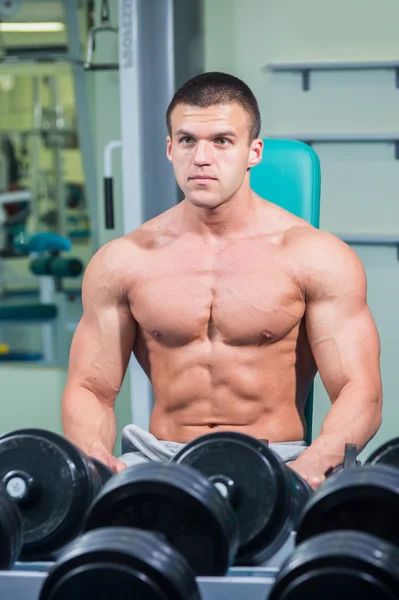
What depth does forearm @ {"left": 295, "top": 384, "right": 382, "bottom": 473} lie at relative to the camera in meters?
1.83

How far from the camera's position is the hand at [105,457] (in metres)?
1.69

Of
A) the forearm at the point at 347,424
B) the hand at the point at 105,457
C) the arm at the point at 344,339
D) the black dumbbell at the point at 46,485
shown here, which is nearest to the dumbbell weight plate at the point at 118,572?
the black dumbbell at the point at 46,485

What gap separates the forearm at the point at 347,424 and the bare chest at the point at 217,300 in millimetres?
229

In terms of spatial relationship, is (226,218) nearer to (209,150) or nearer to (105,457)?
(209,150)

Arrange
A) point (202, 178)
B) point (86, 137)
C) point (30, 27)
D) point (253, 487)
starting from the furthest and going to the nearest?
point (30, 27) → point (86, 137) → point (202, 178) → point (253, 487)

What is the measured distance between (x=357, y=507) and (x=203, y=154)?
103 centimetres

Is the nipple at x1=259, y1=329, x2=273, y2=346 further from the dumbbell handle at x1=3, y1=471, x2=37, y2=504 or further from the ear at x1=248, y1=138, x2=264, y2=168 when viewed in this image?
the dumbbell handle at x1=3, y1=471, x2=37, y2=504

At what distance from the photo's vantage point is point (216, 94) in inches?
81.0

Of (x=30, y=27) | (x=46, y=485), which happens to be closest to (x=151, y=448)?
(x=46, y=485)

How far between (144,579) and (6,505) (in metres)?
0.24

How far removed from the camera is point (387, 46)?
11.5 feet

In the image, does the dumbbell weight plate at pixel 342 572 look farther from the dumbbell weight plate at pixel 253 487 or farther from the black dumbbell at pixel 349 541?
the dumbbell weight plate at pixel 253 487

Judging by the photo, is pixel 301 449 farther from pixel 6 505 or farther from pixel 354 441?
pixel 6 505

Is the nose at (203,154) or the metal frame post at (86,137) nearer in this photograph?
the nose at (203,154)
